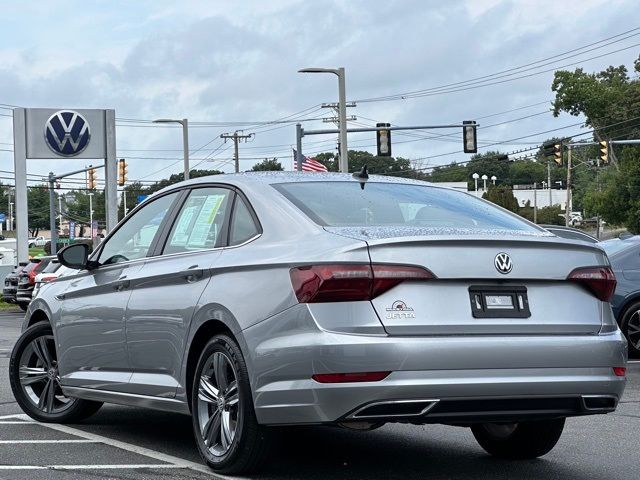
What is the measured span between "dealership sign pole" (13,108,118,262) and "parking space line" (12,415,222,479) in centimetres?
3101

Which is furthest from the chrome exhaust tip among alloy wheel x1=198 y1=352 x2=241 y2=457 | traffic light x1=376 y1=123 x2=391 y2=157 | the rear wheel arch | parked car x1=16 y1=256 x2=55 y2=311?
traffic light x1=376 y1=123 x2=391 y2=157

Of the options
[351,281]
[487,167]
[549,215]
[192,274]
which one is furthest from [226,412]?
[487,167]

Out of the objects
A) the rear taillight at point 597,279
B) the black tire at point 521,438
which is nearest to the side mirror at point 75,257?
the black tire at point 521,438

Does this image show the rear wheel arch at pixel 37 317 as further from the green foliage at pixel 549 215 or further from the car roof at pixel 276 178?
the green foliage at pixel 549 215

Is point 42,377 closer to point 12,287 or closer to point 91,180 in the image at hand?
point 12,287

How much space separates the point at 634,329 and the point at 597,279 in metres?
8.15

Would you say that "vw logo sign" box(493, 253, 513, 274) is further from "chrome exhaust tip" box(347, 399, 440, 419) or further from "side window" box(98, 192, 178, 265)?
"side window" box(98, 192, 178, 265)

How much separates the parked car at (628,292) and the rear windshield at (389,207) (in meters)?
7.11

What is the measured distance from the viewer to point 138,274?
7156 mm

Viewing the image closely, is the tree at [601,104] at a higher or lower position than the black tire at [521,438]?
higher

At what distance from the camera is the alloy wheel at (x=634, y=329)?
13711mm

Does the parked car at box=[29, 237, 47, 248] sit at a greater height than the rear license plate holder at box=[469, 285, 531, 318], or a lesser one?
lesser

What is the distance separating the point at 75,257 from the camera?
794 cm

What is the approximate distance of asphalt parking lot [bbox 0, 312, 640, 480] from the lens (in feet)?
20.9
